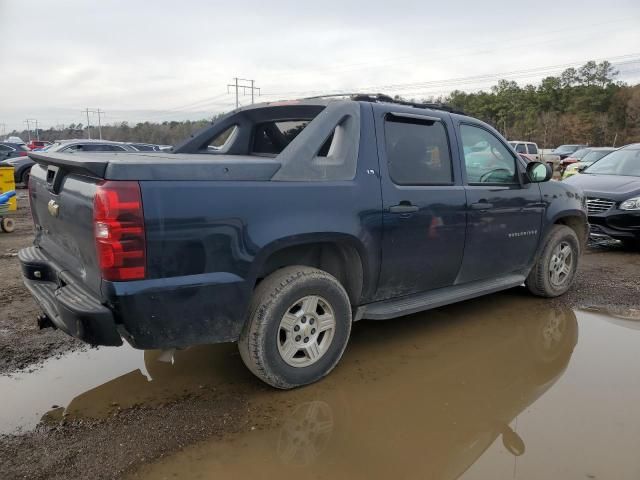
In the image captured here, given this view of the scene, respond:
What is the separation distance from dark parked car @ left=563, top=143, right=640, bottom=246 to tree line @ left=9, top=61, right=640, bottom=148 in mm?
48582

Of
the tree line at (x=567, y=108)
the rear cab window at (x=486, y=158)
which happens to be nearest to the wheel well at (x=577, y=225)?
the rear cab window at (x=486, y=158)

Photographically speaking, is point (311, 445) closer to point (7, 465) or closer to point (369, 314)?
point (369, 314)

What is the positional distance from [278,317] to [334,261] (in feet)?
2.28

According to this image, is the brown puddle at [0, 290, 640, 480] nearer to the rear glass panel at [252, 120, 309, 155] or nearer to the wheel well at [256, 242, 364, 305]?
the wheel well at [256, 242, 364, 305]

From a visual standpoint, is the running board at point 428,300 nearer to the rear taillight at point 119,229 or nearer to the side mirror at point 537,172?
the side mirror at point 537,172

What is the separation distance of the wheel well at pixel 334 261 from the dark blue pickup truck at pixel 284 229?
0.01 metres

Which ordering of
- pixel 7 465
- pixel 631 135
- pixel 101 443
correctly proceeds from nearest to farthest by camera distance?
1. pixel 7 465
2. pixel 101 443
3. pixel 631 135

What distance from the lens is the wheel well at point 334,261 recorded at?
3287 millimetres

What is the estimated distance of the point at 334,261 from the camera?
3518mm

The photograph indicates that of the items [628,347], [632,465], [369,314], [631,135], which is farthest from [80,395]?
[631,135]

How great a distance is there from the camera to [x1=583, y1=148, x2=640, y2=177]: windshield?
27.5 ft

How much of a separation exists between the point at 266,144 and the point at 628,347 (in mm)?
3507

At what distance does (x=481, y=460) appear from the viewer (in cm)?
256

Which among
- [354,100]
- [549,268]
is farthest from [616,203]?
[354,100]
